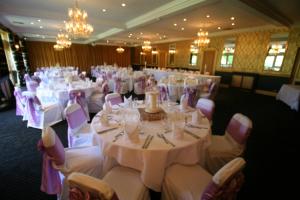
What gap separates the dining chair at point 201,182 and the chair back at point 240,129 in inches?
31.9

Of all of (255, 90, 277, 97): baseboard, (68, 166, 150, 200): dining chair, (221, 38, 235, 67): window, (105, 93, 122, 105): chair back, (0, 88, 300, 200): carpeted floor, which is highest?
(221, 38, 235, 67): window

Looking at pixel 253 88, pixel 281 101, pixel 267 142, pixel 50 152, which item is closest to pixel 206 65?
pixel 253 88

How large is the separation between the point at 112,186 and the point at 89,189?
0.49 m

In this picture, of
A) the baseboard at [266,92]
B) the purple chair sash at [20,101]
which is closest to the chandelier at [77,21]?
the purple chair sash at [20,101]

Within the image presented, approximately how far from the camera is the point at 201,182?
59.0 inches

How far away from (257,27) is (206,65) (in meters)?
3.74

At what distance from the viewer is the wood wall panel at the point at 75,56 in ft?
47.1

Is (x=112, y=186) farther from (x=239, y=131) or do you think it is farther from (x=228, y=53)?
(x=228, y=53)

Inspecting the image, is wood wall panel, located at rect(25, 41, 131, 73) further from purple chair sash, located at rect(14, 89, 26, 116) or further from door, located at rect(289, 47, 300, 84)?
door, located at rect(289, 47, 300, 84)

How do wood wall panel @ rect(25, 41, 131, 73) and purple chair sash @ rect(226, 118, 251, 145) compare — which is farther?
wood wall panel @ rect(25, 41, 131, 73)

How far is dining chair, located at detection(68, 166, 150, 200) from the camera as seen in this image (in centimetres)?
100

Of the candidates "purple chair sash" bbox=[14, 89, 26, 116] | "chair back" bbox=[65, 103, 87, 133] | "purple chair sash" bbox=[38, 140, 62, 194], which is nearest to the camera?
"purple chair sash" bbox=[38, 140, 62, 194]

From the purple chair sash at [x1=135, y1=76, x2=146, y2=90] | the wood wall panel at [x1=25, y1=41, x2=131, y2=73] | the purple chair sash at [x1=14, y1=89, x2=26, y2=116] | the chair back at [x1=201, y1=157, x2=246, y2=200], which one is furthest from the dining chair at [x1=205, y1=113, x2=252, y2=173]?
the wood wall panel at [x1=25, y1=41, x2=131, y2=73]

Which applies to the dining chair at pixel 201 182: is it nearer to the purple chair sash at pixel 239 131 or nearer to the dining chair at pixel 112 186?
the dining chair at pixel 112 186
